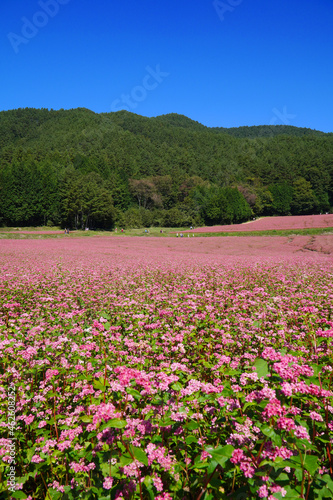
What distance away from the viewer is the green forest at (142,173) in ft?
250

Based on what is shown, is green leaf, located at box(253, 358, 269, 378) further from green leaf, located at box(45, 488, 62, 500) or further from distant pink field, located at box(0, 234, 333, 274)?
distant pink field, located at box(0, 234, 333, 274)

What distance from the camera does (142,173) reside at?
126 metres

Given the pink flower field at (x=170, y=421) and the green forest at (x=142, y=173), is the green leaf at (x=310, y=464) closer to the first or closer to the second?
the pink flower field at (x=170, y=421)

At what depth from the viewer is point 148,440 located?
2.40 m

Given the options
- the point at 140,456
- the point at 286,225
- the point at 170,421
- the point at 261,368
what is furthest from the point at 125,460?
the point at 286,225

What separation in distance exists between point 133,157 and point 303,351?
135m

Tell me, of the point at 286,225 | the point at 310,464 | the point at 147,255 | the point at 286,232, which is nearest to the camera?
the point at 310,464

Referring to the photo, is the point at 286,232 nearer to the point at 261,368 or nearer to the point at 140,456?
the point at 261,368

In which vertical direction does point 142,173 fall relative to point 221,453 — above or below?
above

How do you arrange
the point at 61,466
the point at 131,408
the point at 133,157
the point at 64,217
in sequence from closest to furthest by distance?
the point at 61,466, the point at 131,408, the point at 64,217, the point at 133,157

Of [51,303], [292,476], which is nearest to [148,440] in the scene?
[292,476]

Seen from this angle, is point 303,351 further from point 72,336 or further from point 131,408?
point 72,336

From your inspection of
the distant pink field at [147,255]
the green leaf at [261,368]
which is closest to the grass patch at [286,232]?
the distant pink field at [147,255]

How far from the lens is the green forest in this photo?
7612cm
